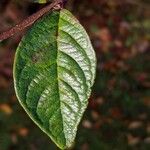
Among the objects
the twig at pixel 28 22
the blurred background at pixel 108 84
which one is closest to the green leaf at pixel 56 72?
the twig at pixel 28 22

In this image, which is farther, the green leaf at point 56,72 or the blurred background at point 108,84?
the blurred background at point 108,84

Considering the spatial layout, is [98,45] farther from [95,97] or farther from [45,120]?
[45,120]

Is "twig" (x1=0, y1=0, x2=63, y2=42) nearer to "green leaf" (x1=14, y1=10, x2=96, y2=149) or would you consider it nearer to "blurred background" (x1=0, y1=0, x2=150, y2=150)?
"green leaf" (x1=14, y1=10, x2=96, y2=149)

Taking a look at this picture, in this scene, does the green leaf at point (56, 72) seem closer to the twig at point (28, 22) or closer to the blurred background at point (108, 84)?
the twig at point (28, 22)

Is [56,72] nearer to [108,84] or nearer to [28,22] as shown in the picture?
[28,22]

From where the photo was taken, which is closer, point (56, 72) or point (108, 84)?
point (56, 72)

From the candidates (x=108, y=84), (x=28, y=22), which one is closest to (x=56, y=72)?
(x=28, y=22)
